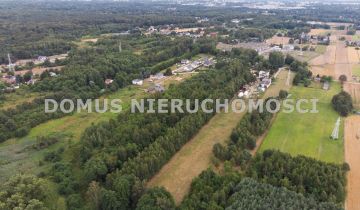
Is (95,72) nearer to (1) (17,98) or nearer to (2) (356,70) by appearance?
(1) (17,98)

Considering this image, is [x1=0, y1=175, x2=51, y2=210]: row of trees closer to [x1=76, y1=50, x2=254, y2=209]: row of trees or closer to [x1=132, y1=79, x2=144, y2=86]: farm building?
[x1=76, y1=50, x2=254, y2=209]: row of trees

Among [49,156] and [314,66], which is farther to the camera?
[314,66]

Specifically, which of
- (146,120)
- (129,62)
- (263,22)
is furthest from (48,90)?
(263,22)

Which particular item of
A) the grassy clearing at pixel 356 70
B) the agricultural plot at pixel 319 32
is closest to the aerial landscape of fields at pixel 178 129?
the grassy clearing at pixel 356 70

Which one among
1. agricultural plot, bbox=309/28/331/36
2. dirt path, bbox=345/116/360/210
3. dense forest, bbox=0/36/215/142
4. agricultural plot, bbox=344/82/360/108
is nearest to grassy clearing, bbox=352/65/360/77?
agricultural plot, bbox=344/82/360/108

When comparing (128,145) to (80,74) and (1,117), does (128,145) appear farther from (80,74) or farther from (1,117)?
(80,74)

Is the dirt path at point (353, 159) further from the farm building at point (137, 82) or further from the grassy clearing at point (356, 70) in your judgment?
the farm building at point (137, 82)

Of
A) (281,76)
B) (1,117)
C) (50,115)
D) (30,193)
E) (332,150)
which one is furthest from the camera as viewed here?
(281,76)
